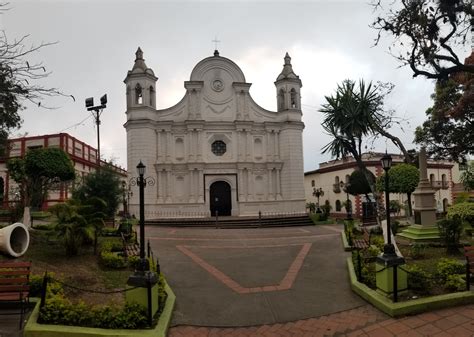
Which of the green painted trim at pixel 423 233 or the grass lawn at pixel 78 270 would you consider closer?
the grass lawn at pixel 78 270

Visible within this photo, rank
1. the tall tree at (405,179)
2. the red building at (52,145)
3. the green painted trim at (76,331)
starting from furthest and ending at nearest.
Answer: the red building at (52,145)
the tall tree at (405,179)
the green painted trim at (76,331)

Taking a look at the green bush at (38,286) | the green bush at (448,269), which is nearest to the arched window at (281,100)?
the green bush at (448,269)

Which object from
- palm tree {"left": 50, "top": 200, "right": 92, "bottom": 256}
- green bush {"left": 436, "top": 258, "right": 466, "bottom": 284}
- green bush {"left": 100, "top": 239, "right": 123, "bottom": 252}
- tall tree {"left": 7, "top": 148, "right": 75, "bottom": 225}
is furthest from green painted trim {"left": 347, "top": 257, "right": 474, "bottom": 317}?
tall tree {"left": 7, "top": 148, "right": 75, "bottom": 225}

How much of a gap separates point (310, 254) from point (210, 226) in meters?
11.6

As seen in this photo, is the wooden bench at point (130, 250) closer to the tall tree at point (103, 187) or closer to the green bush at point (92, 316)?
the tall tree at point (103, 187)

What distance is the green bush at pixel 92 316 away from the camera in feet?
16.5

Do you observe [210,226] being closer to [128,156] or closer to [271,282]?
[128,156]

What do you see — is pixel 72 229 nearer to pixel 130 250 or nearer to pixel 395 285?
pixel 130 250

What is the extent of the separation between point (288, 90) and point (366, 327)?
80.9 feet

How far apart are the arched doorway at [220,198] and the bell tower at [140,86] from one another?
8.07 metres

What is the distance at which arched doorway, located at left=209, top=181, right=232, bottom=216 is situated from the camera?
26578 mm

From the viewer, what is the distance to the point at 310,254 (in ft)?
37.0

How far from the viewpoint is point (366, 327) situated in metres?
5.40

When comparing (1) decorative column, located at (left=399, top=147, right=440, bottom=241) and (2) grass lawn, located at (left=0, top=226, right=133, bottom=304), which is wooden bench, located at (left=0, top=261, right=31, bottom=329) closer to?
(2) grass lawn, located at (left=0, top=226, right=133, bottom=304)
